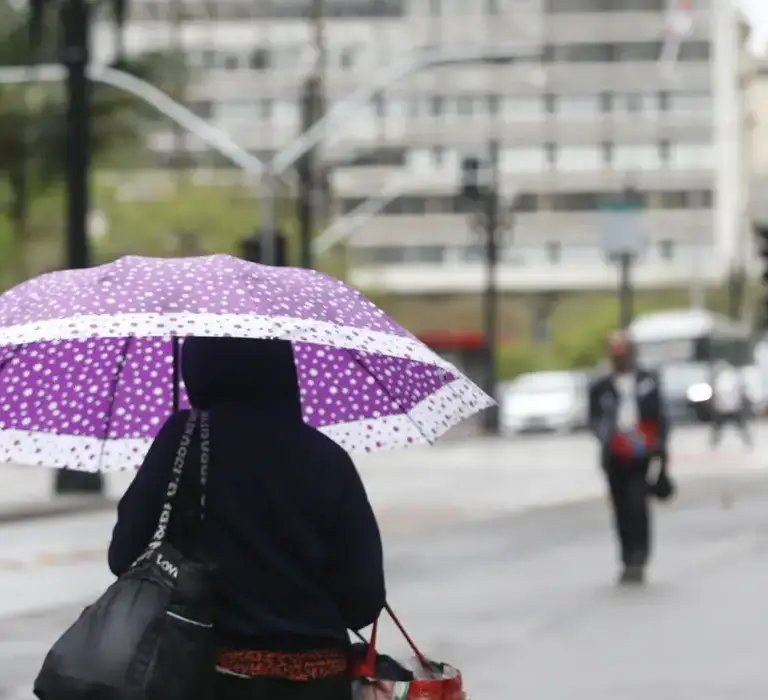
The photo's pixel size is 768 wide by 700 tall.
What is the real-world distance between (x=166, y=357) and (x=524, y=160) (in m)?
108

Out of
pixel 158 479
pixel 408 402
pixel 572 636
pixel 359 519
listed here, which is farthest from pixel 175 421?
pixel 572 636

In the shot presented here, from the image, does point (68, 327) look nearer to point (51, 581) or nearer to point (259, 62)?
point (51, 581)

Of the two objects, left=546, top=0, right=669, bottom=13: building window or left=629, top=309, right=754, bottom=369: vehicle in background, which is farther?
left=546, top=0, right=669, bottom=13: building window

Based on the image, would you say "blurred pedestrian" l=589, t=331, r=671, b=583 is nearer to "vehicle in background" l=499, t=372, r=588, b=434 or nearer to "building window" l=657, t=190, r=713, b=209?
"vehicle in background" l=499, t=372, r=588, b=434

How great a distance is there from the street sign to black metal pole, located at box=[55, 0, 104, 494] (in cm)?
1202

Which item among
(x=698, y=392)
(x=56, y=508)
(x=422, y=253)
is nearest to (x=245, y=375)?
(x=56, y=508)

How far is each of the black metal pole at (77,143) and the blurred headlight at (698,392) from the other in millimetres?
36934

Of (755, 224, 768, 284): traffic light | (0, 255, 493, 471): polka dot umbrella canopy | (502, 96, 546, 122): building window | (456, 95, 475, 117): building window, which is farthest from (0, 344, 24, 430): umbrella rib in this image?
(502, 96, 546, 122): building window

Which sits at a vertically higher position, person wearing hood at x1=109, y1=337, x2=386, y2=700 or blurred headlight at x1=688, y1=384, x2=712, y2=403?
person wearing hood at x1=109, y1=337, x2=386, y2=700

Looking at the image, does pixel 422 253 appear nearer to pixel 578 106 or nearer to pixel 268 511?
pixel 578 106

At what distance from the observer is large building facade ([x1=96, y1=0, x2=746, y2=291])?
110m

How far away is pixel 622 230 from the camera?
118 ft

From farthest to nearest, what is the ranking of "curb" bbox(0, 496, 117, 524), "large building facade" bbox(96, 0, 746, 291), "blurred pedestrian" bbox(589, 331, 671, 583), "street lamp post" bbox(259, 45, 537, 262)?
"large building facade" bbox(96, 0, 746, 291) < "street lamp post" bbox(259, 45, 537, 262) < "curb" bbox(0, 496, 117, 524) < "blurred pedestrian" bbox(589, 331, 671, 583)

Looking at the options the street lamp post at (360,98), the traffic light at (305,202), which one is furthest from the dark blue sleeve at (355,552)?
the traffic light at (305,202)
